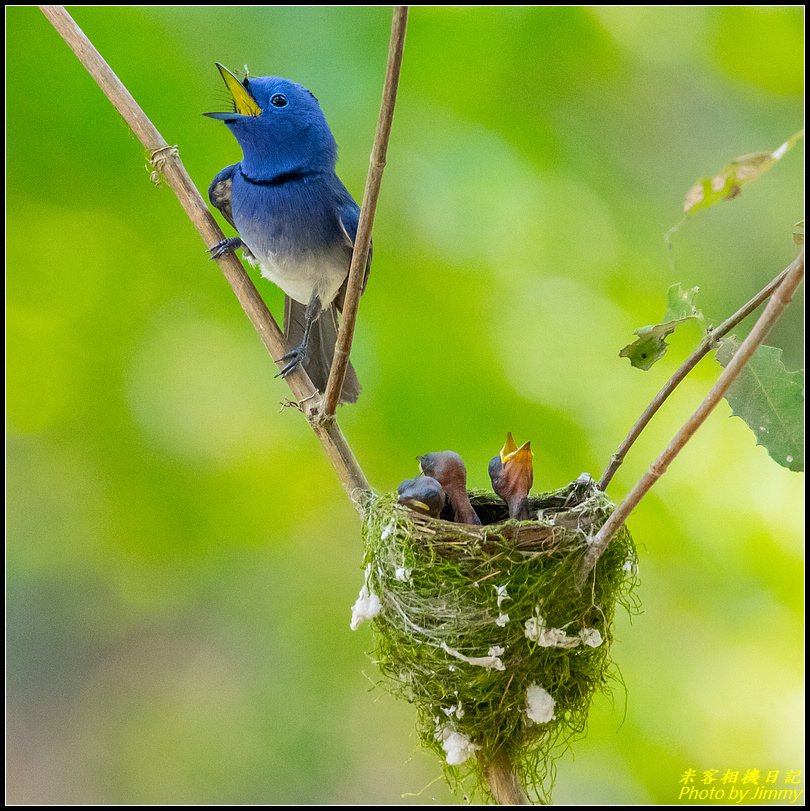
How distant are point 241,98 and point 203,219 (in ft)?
1.71

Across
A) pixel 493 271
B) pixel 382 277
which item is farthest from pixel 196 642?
pixel 493 271

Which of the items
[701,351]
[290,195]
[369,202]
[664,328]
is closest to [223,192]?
[290,195]

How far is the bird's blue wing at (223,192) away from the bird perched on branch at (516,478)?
3.72ft

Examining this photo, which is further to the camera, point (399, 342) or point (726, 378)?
point (399, 342)

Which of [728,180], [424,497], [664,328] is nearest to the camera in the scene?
[728,180]

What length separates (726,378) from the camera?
111 cm

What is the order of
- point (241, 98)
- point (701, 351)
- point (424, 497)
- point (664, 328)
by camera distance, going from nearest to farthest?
point (701, 351) < point (664, 328) < point (424, 497) < point (241, 98)

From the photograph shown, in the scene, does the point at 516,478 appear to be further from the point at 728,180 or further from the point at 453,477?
the point at 728,180

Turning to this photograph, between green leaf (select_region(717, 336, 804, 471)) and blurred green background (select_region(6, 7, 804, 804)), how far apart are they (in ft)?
3.73

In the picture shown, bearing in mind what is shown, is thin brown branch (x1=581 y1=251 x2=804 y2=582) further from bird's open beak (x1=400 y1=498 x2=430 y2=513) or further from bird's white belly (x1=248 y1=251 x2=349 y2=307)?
bird's white belly (x1=248 y1=251 x2=349 y2=307)

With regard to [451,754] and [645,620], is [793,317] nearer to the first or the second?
[645,620]

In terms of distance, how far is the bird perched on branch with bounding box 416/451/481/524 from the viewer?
1.76 m

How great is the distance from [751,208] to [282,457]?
65.4 inches

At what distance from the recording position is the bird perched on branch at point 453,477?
1762 mm
